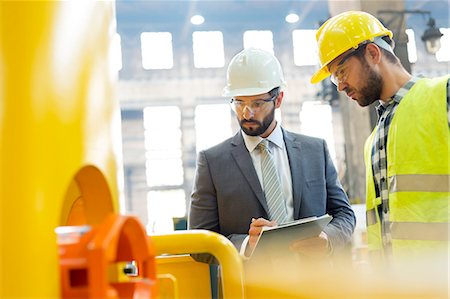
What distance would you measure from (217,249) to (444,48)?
10.7 m

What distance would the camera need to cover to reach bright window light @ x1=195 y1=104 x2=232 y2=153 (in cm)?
1084

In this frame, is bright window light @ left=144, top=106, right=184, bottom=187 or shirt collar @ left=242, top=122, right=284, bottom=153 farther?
bright window light @ left=144, top=106, right=184, bottom=187

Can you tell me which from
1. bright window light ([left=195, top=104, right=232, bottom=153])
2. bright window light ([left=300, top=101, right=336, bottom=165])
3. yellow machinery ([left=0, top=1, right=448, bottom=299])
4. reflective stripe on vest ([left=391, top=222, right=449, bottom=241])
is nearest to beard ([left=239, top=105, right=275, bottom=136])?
reflective stripe on vest ([left=391, top=222, right=449, bottom=241])

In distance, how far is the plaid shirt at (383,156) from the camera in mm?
2164

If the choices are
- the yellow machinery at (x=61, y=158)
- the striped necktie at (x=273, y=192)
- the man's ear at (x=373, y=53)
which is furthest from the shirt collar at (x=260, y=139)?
the yellow machinery at (x=61, y=158)

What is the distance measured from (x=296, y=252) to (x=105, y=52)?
1.55m

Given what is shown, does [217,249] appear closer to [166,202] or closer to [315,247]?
[315,247]

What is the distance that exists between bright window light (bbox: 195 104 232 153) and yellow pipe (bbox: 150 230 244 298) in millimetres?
9280

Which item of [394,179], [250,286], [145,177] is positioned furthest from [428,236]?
[145,177]

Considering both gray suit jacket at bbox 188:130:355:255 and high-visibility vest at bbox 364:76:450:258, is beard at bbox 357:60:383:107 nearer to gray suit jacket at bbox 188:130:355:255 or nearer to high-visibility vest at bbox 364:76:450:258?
high-visibility vest at bbox 364:76:450:258

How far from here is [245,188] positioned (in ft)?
8.23

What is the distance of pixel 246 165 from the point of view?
2.55 metres

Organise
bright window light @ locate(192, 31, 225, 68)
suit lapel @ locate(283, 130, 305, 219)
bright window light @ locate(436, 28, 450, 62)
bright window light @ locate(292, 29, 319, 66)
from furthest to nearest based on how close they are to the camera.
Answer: bright window light @ locate(292, 29, 319, 66) < bright window light @ locate(192, 31, 225, 68) < bright window light @ locate(436, 28, 450, 62) < suit lapel @ locate(283, 130, 305, 219)

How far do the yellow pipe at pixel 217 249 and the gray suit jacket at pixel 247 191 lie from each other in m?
0.99
